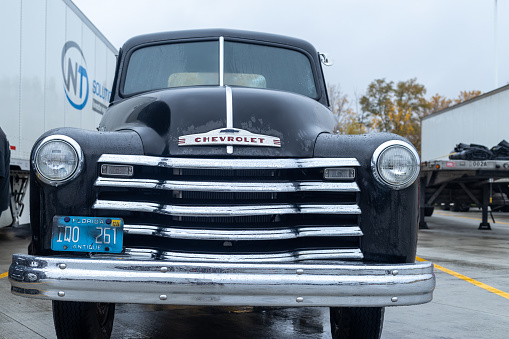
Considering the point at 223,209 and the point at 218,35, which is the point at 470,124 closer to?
the point at 218,35

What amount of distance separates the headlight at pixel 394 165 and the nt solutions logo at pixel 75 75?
874cm

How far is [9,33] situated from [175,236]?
6731mm

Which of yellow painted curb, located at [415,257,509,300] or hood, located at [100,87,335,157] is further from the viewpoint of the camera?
yellow painted curb, located at [415,257,509,300]

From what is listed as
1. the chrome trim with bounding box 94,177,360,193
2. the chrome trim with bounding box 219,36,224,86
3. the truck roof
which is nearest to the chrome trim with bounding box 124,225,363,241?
the chrome trim with bounding box 94,177,360,193

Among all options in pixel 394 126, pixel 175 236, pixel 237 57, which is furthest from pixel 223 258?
pixel 394 126

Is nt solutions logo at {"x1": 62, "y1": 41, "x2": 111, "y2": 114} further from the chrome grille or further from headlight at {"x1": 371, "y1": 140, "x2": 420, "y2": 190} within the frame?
headlight at {"x1": 371, "y1": 140, "x2": 420, "y2": 190}

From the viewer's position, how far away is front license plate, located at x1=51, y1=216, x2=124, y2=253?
3.21 meters

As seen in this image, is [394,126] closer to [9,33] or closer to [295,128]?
[9,33]

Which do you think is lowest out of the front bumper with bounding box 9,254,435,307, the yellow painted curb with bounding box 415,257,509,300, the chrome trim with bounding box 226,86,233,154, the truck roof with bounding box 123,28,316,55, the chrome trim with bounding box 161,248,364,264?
the yellow painted curb with bounding box 415,257,509,300

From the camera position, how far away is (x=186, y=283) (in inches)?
117

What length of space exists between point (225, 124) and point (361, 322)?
151cm

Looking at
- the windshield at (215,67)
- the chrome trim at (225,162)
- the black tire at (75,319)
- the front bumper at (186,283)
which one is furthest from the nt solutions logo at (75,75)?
the front bumper at (186,283)

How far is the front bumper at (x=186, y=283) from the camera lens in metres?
2.96

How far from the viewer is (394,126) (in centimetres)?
5156
